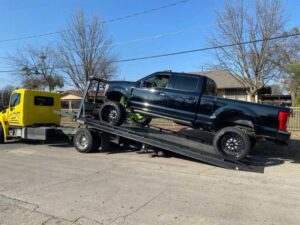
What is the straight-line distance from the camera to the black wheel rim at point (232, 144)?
872 cm

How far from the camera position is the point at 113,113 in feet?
34.9

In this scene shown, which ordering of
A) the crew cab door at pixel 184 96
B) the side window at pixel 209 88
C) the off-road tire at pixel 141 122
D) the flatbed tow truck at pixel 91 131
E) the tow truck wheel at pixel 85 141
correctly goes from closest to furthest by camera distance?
the flatbed tow truck at pixel 91 131 < the crew cab door at pixel 184 96 < the side window at pixel 209 88 < the tow truck wheel at pixel 85 141 < the off-road tire at pixel 141 122

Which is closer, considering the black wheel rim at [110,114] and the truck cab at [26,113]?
the black wheel rim at [110,114]

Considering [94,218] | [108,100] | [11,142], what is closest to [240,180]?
[94,218]

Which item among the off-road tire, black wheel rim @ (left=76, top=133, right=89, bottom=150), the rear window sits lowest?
black wheel rim @ (left=76, top=133, right=89, bottom=150)

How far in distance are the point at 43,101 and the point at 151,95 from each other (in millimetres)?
6259

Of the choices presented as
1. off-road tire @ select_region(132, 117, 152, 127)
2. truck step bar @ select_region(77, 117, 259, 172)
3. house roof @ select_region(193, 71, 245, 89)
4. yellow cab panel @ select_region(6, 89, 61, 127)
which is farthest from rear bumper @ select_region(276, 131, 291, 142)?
house roof @ select_region(193, 71, 245, 89)

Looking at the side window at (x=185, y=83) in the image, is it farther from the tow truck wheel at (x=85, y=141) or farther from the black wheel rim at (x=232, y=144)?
the tow truck wheel at (x=85, y=141)

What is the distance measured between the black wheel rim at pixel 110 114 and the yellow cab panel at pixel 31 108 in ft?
15.2

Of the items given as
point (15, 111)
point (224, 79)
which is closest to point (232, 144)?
point (15, 111)

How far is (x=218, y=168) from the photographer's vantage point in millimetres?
8633

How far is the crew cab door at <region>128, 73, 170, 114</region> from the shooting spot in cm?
998

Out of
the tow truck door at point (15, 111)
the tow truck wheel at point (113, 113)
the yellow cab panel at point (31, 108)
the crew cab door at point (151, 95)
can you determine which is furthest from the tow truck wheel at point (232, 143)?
the tow truck door at point (15, 111)

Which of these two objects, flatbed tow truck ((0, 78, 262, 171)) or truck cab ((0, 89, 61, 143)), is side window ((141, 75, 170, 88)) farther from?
truck cab ((0, 89, 61, 143))
